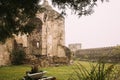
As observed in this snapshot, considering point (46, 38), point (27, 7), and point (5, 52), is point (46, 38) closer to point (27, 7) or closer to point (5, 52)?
point (5, 52)

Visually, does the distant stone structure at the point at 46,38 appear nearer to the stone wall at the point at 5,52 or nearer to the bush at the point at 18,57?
the stone wall at the point at 5,52

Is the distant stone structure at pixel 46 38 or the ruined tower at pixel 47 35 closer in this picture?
the distant stone structure at pixel 46 38

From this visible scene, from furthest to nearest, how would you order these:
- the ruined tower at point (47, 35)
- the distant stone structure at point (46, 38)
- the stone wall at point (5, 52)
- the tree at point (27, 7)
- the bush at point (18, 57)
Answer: the ruined tower at point (47, 35) → the distant stone structure at point (46, 38) → the bush at point (18, 57) → the stone wall at point (5, 52) → the tree at point (27, 7)

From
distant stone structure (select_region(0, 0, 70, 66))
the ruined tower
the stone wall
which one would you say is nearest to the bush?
the stone wall

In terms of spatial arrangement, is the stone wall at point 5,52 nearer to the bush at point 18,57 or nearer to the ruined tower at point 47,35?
the bush at point 18,57

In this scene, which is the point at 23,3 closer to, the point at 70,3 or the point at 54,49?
the point at 70,3

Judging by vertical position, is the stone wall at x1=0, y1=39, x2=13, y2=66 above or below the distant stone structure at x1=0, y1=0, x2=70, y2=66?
below

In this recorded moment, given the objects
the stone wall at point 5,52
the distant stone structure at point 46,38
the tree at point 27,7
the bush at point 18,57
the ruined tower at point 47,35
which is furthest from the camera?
the ruined tower at point 47,35

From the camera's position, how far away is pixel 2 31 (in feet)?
42.4

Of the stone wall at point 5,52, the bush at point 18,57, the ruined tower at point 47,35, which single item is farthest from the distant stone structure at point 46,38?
the bush at point 18,57

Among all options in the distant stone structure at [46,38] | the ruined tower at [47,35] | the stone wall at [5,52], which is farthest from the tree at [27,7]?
Answer: the ruined tower at [47,35]

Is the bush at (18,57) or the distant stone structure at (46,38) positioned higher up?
the distant stone structure at (46,38)

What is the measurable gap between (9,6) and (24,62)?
560 inches

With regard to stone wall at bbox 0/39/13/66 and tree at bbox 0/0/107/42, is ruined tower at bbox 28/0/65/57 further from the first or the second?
tree at bbox 0/0/107/42
